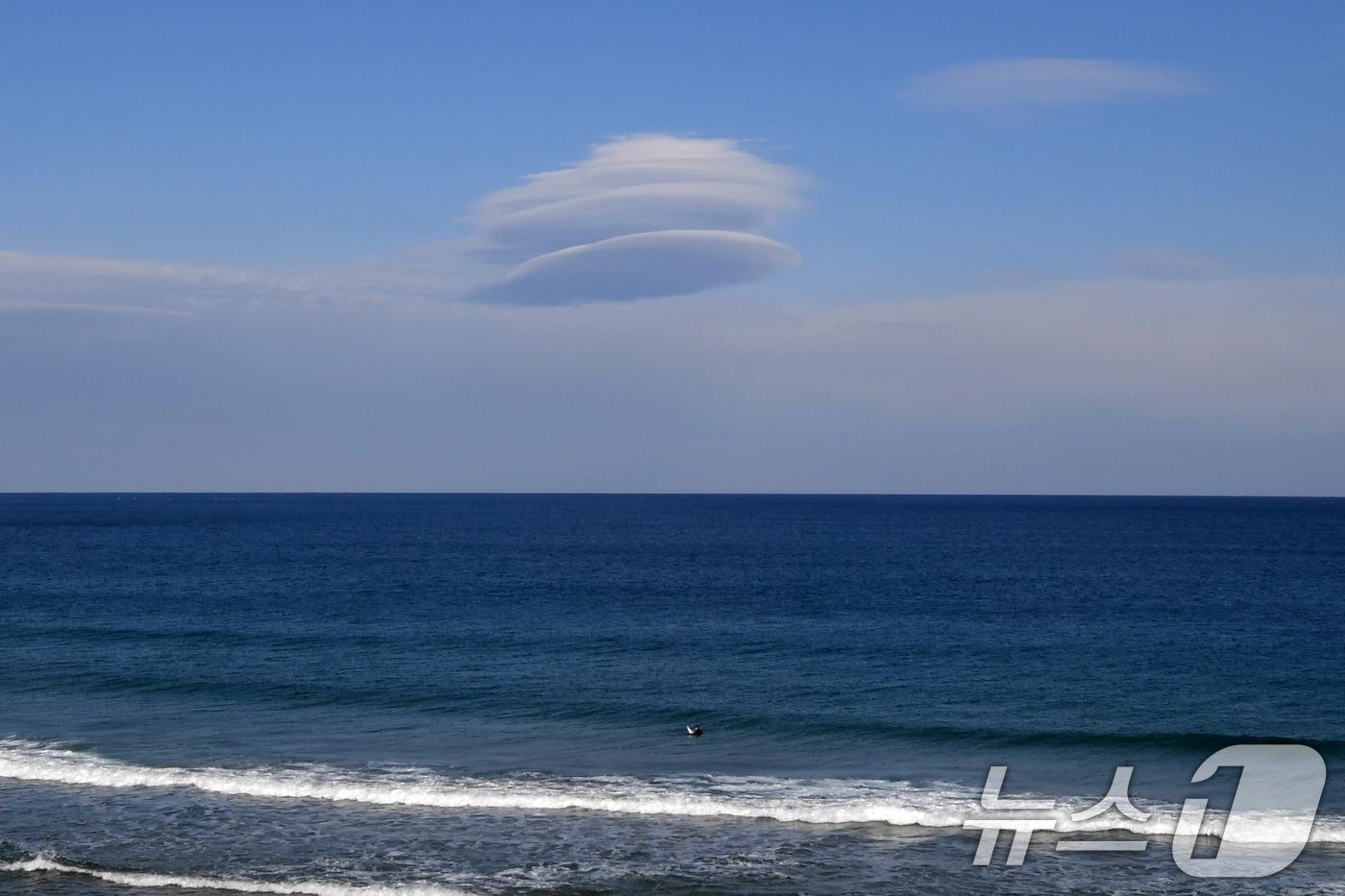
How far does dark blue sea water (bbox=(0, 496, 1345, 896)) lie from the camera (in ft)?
71.1

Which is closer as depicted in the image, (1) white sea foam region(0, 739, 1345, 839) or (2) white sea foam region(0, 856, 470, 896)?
(2) white sea foam region(0, 856, 470, 896)

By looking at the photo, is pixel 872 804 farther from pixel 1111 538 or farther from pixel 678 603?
pixel 1111 538

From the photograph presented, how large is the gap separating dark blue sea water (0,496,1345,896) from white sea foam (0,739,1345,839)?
0.34ft

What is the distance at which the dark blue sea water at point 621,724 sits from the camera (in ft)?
71.1
